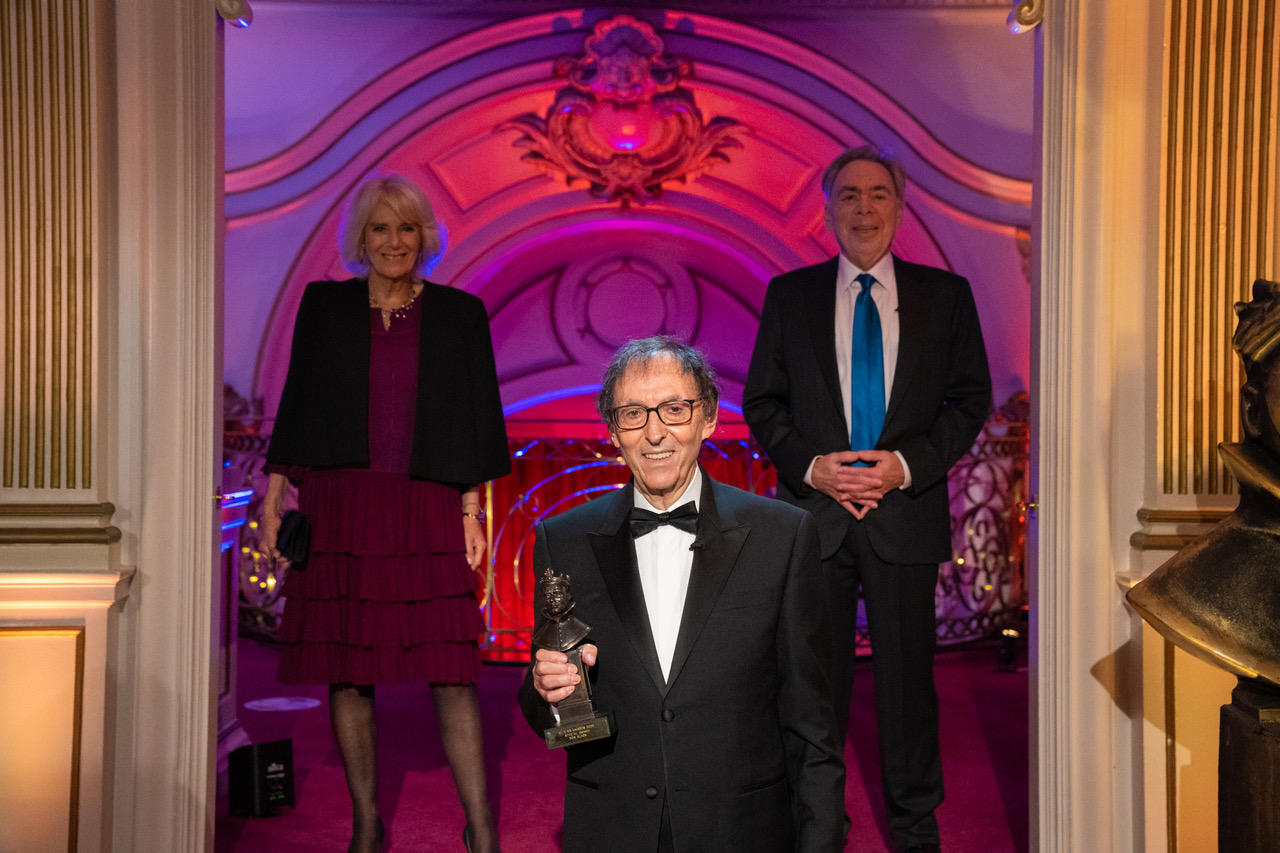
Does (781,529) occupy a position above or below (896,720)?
above

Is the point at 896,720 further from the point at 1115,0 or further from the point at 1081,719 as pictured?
the point at 1115,0

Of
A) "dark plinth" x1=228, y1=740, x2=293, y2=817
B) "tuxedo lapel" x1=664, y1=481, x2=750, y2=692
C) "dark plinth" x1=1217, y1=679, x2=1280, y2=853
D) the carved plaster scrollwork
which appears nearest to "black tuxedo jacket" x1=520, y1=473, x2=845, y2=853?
"tuxedo lapel" x1=664, y1=481, x2=750, y2=692

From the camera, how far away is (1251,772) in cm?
229

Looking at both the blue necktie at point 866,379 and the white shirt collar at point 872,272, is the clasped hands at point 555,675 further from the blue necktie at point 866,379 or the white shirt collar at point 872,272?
the white shirt collar at point 872,272

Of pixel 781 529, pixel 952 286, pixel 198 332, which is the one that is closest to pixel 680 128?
pixel 952 286

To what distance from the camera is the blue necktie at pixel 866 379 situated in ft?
11.3

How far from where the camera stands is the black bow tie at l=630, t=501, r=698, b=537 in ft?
7.14

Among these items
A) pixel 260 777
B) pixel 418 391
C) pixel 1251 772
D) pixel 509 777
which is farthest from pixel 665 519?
pixel 509 777

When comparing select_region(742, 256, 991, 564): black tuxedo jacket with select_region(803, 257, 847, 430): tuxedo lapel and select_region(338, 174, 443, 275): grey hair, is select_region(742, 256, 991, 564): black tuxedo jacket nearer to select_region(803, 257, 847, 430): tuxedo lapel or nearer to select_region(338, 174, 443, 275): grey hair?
select_region(803, 257, 847, 430): tuxedo lapel

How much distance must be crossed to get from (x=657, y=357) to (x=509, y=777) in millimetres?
2580

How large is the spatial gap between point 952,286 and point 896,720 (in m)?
1.20

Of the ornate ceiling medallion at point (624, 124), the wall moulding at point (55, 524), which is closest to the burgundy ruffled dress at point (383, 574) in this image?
the wall moulding at point (55, 524)

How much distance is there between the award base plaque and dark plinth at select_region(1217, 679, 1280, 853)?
1215 millimetres

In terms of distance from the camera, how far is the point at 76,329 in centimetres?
312
